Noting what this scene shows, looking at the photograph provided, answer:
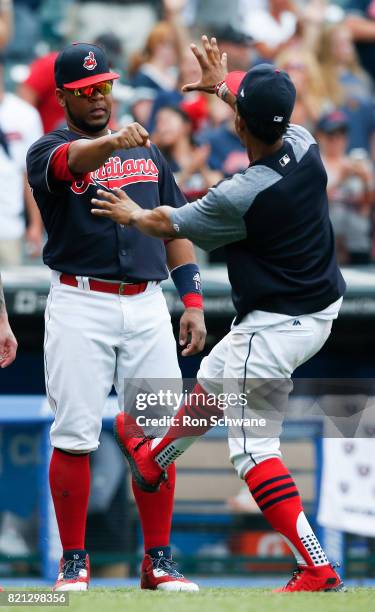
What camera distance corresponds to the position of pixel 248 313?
467cm

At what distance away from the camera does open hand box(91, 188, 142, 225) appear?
4.50 metres

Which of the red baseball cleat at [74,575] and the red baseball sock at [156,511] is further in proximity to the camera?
the red baseball sock at [156,511]

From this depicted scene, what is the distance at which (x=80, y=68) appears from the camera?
4.85 metres

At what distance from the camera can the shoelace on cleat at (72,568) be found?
4.82 m

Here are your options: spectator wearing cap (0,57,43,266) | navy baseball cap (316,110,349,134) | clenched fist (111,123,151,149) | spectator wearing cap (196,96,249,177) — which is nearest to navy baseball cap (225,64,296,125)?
clenched fist (111,123,151,149)

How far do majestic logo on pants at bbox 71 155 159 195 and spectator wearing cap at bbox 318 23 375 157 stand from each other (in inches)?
218

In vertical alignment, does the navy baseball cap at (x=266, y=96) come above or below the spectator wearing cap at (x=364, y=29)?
below

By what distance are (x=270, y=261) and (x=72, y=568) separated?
134 cm

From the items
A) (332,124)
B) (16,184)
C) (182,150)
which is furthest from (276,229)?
(332,124)

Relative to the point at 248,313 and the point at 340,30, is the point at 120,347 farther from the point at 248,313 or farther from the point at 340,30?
the point at 340,30

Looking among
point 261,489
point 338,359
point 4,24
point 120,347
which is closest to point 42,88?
point 4,24

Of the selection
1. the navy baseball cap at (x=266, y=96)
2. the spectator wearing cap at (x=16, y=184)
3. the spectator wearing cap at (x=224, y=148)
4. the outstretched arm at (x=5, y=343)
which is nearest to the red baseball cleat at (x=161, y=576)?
the outstretched arm at (x=5, y=343)

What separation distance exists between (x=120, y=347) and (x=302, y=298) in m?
0.74

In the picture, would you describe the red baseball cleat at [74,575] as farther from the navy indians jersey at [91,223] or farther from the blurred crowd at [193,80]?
the blurred crowd at [193,80]
